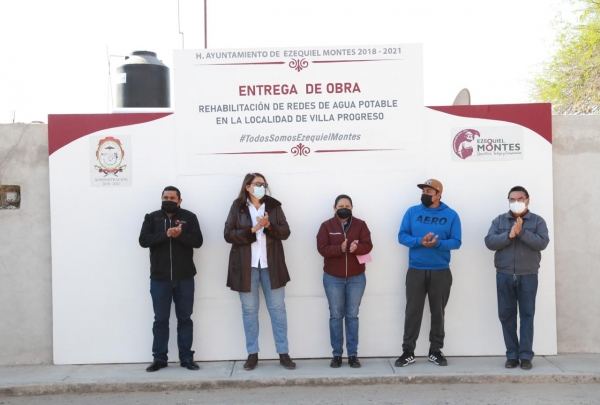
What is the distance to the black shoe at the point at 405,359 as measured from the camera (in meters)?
7.02

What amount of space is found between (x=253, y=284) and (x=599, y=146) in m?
4.22

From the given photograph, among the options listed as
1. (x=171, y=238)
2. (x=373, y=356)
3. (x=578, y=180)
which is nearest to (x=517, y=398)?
(x=373, y=356)

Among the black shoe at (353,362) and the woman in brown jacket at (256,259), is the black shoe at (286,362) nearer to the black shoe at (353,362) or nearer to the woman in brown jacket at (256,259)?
the woman in brown jacket at (256,259)

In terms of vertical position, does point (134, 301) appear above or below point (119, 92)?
below

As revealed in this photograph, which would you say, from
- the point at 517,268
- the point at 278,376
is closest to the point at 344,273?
the point at 278,376

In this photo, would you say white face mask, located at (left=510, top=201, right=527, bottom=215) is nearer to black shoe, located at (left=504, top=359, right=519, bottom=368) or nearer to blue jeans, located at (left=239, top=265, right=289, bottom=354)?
black shoe, located at (left=504, top=359, right=519, bottom=368)

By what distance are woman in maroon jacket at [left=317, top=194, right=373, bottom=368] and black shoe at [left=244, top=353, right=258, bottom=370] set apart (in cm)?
82

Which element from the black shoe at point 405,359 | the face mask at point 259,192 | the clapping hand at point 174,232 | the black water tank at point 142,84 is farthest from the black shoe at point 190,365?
the black water tank at point 142,84

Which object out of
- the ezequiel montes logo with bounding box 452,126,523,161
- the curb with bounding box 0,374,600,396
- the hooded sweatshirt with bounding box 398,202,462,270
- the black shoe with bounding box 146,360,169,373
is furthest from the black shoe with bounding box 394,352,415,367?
the black shoe with bounding box 146,360,169,373

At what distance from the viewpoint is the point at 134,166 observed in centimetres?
737

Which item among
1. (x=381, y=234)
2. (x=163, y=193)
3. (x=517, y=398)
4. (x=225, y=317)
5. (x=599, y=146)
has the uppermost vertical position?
(x=599, y=146)

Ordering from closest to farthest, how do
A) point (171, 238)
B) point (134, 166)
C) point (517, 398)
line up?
point (517, 398) → point (171, 238) → point (134, 166)

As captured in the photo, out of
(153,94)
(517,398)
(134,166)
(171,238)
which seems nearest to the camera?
(517,398)

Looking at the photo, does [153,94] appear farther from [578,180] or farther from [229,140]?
[578,180]
